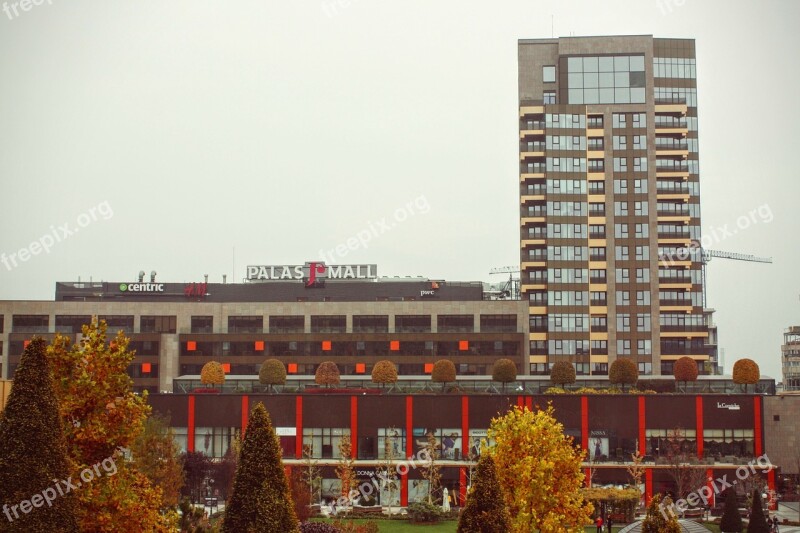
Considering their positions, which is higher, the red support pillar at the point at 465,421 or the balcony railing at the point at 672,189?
the balcony railing at the point at 672,189

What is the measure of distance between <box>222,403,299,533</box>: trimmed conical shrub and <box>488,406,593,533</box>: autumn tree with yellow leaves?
1309 cm

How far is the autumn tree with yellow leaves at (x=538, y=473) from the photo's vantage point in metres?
41.3

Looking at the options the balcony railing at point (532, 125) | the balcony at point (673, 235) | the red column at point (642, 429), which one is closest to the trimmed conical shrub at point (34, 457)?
the red column at point (642, 429)

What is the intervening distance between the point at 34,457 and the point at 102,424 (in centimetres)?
375

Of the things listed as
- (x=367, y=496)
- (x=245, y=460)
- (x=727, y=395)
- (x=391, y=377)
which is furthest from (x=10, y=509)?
(x=727, y=395)

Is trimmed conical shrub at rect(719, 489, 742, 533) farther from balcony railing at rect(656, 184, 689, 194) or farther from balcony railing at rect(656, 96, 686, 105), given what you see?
balcony railing at rect(656, 96, 686, 105)

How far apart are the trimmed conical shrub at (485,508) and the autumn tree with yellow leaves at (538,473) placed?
248 inches

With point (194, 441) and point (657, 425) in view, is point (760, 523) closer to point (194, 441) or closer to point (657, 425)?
point (657, 425)

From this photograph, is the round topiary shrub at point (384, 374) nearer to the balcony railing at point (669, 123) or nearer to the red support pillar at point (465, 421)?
the red support pillar at point (465, 421)

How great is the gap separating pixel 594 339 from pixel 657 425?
138ft

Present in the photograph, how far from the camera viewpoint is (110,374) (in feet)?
96.1

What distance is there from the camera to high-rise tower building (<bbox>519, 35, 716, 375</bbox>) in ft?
401

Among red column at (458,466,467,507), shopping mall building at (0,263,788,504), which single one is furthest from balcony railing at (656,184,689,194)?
red column at (458,466,467,507)

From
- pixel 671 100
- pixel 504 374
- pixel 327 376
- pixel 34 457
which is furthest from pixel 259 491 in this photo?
pixel 671 100
